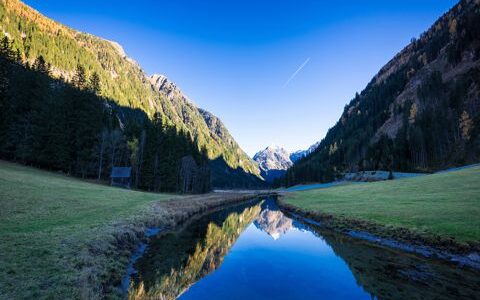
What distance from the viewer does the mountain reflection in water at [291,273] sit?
13.2 metres

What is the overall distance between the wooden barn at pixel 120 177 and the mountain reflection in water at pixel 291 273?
45399 millimetres

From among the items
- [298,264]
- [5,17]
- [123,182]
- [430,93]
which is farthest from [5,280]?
[5,17]

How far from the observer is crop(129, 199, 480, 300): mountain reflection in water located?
43.2 ft

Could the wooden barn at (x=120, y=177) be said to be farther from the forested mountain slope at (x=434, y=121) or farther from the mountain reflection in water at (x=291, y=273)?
the forested mountain slope at (x=434, y=121)

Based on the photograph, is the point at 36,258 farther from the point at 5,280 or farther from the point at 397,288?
the point at 397,288

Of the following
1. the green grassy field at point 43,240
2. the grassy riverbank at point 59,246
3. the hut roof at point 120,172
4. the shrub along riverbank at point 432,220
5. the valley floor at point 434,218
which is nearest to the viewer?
the green grassy field at point 43,240

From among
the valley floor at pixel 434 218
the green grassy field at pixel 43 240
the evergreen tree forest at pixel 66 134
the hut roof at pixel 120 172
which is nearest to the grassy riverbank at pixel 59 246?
the green grassy field at pixel 43 240

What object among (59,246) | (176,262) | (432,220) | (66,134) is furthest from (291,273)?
(66,134)

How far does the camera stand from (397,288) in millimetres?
13344

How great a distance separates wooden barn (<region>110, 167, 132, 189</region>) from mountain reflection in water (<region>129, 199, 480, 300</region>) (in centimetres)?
4540

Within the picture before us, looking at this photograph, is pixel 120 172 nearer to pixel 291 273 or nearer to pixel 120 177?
pixel 120 177

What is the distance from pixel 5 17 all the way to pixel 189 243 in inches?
10304

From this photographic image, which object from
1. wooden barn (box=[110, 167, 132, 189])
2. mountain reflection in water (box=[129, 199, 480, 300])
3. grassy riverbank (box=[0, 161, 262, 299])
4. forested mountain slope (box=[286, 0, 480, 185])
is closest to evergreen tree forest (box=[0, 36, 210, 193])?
wooden barn (box=[110, 167, 132, 189])

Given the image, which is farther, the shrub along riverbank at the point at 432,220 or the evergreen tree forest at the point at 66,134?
the evergreen tree forest at the point at 66,134
